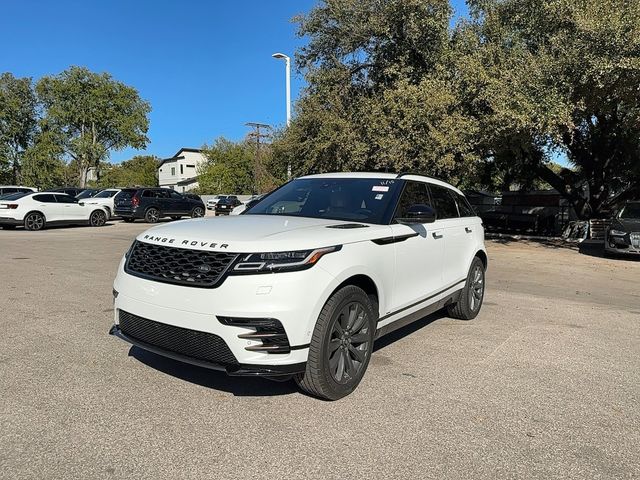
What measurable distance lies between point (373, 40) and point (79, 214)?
14021 mm

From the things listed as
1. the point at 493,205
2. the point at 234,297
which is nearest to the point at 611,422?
the point at 234,297

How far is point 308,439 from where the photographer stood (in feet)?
10.6

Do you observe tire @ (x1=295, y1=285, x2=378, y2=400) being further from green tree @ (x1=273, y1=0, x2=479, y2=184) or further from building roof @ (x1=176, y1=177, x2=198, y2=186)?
building roof @ (x1=176, y1=177, x2=198, y2=186)

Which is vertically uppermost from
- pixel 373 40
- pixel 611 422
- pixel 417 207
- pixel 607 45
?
pixel 373 40

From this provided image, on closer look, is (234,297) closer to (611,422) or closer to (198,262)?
(198,262)

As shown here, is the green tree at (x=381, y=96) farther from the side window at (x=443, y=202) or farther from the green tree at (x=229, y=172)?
the green tree at (x=229, y=172)

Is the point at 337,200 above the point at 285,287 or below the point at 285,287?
above

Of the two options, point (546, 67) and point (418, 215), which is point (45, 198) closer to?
point (546, 67)

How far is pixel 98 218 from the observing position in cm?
2264

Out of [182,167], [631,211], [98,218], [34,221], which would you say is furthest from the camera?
[182,167]

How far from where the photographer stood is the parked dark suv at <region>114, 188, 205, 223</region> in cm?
2477

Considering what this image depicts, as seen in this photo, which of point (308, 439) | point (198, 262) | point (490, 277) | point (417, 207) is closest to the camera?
point (308, 439)

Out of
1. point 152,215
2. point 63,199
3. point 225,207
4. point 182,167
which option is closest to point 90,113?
point 225,207

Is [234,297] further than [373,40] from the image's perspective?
No
